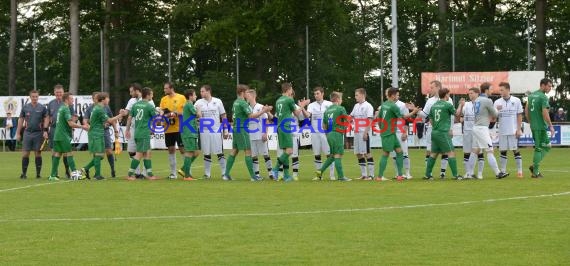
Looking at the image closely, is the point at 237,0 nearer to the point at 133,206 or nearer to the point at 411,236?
the point at 133,206

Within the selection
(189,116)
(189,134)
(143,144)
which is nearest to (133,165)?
(143,144)

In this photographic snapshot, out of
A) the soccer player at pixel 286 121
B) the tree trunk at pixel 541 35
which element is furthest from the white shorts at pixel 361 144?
the tree trunk at pixel 541 35

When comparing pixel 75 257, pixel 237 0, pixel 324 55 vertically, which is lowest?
pixel 75 257

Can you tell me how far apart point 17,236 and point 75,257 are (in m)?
1.99

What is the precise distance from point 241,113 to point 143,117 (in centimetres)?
214

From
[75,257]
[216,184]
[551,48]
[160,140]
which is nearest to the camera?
[75,257]

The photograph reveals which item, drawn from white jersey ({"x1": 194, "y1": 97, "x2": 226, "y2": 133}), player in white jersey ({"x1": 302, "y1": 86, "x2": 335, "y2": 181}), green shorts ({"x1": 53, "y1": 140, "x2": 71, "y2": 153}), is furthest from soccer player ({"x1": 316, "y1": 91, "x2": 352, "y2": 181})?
green shorts ({"x1": 53, "y1": 140, "x2": 71, "y2": 153})

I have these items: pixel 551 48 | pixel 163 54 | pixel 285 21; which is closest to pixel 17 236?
pixel 163 54

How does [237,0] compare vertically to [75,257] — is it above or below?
above

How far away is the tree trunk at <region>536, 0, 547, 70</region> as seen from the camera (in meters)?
48.9

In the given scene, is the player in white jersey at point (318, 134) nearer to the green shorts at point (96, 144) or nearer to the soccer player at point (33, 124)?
the green shorts at point (96, 144)

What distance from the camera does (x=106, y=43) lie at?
48.8 m

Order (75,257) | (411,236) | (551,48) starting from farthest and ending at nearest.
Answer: (551,48)
(411,236)
(75,257)

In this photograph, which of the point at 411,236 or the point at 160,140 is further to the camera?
the point at 160,140
